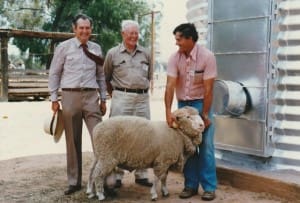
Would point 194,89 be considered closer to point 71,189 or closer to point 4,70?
point 71,189

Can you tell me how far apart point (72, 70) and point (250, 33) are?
2094 millimetres

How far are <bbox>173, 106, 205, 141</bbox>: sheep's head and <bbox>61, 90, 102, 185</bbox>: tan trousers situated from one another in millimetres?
957

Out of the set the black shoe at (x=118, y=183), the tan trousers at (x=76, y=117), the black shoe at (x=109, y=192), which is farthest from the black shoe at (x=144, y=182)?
the tan trousers at (x=76, y=117)

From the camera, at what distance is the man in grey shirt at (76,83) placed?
5043 mm

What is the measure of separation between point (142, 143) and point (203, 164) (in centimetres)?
72

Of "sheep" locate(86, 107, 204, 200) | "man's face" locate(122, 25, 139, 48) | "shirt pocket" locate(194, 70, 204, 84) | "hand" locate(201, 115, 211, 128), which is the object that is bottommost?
"sheep" locate(86, 107, 204, 200)

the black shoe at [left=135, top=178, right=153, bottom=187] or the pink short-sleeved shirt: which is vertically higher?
the pink short-sleeved shirt

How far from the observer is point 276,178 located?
512 cm

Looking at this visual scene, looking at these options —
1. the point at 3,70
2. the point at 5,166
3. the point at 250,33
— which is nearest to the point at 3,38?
the point at 3,70

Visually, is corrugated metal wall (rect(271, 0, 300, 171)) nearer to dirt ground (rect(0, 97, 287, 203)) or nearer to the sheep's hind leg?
dirt ground (rect(0, 97, 287, 203))

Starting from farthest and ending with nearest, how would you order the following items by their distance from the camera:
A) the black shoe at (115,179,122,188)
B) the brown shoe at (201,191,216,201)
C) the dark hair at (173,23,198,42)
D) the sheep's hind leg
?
the black shoe at (115,179,122,188) → the brown shoe at (201,191,216,201) → the sheep's hind leg → the dark hair at (173,23,198,42)

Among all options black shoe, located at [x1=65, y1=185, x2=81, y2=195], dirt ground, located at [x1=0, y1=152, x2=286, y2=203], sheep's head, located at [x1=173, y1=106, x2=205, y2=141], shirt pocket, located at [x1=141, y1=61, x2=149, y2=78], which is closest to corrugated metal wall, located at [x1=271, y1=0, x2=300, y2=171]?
dirt ground, located at [x1=0, y1=152, x2=286, y2=203]

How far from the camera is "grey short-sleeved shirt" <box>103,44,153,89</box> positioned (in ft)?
17.2

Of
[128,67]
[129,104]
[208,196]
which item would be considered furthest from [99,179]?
[128,67]
